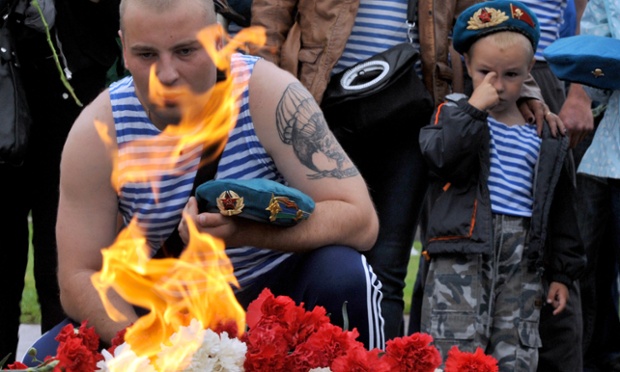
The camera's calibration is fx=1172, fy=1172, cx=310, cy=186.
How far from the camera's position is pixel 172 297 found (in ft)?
10.3

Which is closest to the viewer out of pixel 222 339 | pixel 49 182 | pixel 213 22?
pixel 222 339

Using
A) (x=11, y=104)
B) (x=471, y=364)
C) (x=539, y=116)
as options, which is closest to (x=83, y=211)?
(x=11, y=104)

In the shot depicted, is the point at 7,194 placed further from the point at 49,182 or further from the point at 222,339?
the point at 222,339

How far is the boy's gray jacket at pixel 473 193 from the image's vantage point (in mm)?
4199

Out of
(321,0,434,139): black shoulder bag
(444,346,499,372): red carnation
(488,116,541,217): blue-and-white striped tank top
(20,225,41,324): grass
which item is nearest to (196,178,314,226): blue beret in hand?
(444,346,499,372): red carnation

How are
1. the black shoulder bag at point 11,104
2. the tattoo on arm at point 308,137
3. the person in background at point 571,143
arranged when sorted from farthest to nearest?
the person in background at point 571,143, the black shoulder bag at point 11,104, the tattoo on arm at point 308,137

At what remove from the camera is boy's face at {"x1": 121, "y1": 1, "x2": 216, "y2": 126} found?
3.29 meters

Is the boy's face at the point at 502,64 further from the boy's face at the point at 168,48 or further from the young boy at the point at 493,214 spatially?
the boy's face at the point at 168,48

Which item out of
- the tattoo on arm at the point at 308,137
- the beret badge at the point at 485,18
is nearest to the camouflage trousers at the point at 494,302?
the beret badge at the point at 485,18

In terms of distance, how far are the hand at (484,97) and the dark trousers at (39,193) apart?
1451 mm

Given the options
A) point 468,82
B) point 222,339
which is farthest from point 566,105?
point 222,339

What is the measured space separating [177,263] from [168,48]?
0.60 m

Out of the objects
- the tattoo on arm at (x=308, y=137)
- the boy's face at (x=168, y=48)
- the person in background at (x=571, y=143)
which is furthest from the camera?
the person in background at (x=571, y=143)

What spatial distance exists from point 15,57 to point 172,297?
139 cm
